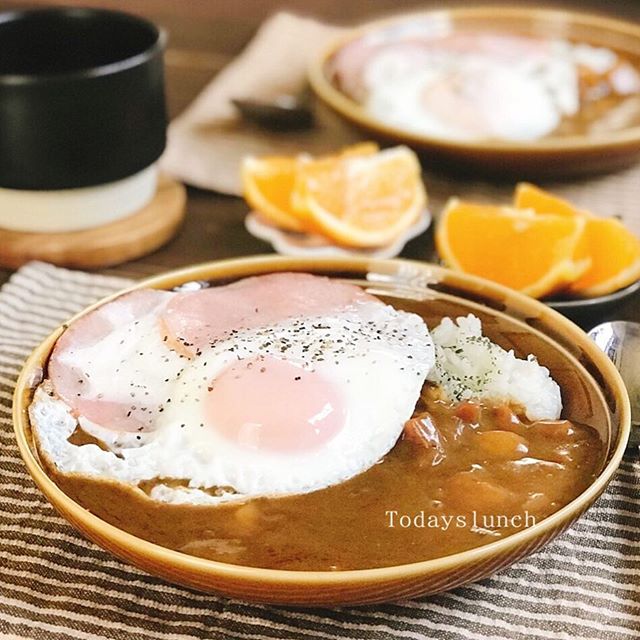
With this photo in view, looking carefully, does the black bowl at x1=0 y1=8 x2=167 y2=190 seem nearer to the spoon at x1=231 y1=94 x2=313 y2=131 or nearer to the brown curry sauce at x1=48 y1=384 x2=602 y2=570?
the spoon at x1=231 y1=94 x2=313 y2=131

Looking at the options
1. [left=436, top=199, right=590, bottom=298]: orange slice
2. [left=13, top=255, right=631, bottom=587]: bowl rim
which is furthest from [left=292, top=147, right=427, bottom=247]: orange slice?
[left=13, top=255, right=631, bottom=587]: bowl rim

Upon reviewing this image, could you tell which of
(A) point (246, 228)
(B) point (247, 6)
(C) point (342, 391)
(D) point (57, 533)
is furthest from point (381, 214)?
(B) point (247, 6)

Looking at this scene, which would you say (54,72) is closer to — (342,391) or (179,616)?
(342,391)

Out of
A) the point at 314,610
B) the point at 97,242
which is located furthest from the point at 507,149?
the point at 314,610

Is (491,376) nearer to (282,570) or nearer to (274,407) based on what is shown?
(274,407)

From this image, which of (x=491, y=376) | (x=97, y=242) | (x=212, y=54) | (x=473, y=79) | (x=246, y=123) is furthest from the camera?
(x=212, y=54)

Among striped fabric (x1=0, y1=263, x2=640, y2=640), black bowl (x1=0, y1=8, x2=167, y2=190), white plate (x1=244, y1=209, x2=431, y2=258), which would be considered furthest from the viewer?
white plate (x1=244, y1=209, x2=431, y2=258)
